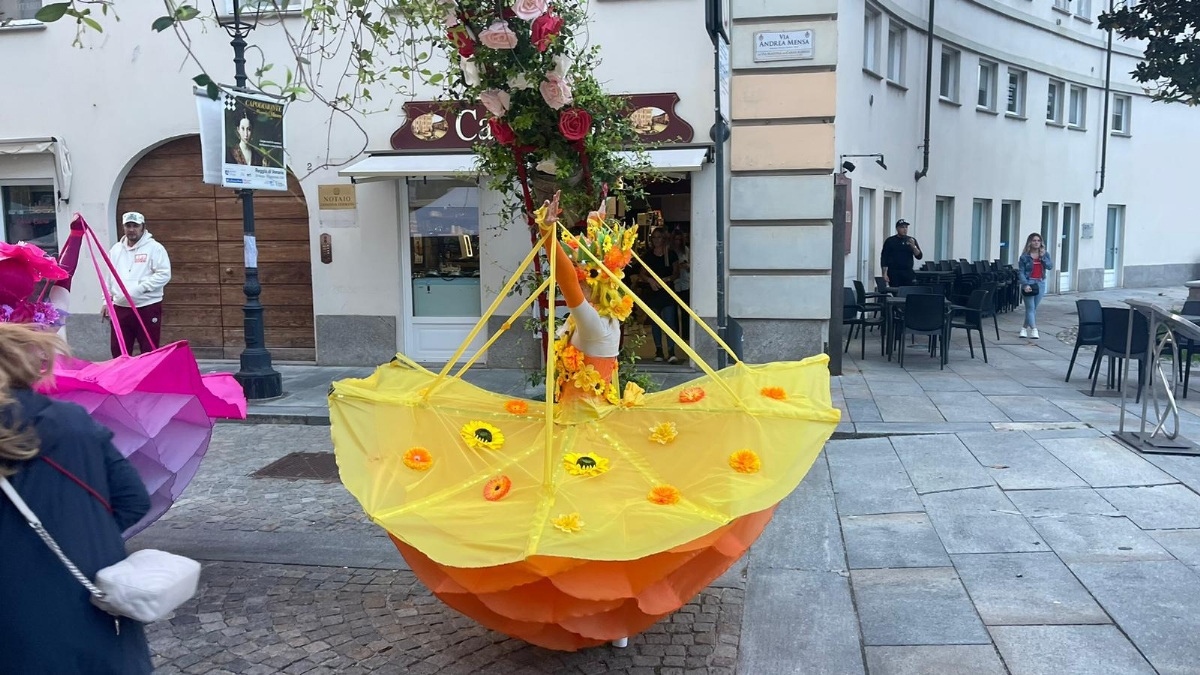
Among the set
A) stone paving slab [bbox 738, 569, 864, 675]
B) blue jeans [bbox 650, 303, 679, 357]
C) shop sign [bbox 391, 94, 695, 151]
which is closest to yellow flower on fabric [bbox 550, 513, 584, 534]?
stone paving slab [bbox 738, 569, 864, 675]

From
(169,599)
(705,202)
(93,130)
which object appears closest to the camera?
(169,599)

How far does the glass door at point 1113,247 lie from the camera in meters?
24.4

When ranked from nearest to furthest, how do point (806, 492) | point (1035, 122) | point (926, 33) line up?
point (806, 492) < point (926, 33) < point (1035, 122)

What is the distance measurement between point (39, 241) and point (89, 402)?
31.3 ft

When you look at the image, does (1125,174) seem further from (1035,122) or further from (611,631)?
(611,631)

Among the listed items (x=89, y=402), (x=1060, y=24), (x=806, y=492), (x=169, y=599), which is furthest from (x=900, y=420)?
(x=1060, y=24)

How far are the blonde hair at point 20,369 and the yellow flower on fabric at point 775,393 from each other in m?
3.04

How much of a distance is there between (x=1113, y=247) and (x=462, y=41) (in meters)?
24.1

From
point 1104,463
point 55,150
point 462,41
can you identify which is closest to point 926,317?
point 1104,463

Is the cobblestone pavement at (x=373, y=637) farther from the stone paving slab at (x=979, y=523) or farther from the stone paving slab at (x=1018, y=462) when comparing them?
the stone paving slab at (x=1018, y=462)

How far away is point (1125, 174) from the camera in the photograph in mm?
23922

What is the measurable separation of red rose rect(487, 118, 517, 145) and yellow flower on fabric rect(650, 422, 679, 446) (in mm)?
3222

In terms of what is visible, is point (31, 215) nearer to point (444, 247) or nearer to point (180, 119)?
point (180, 119)

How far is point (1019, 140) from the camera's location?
20047 mm
